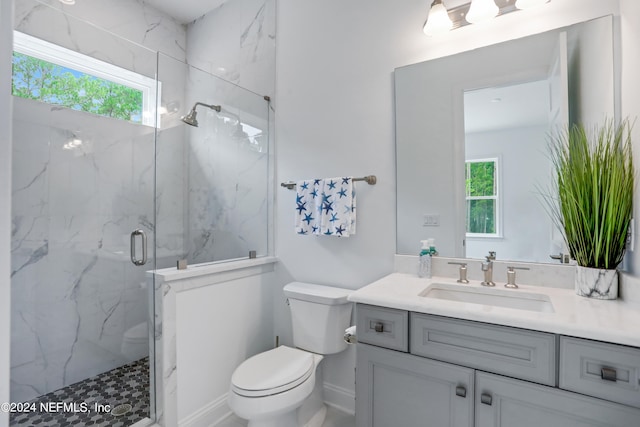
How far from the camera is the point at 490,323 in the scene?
3.46 ft

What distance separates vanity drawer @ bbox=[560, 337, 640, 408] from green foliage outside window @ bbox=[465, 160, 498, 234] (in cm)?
68

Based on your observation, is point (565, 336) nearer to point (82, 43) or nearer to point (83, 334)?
point (83, 334)

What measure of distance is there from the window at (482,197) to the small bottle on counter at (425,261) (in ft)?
0.69

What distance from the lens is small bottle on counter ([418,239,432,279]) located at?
1.62m

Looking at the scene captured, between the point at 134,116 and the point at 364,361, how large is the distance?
246cm

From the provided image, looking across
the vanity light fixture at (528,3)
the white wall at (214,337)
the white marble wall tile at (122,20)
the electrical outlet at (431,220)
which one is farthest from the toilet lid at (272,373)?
the white marble wall tile at (122,20)

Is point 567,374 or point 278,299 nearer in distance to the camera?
point 567,374

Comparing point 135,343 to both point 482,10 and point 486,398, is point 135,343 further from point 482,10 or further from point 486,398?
point 482,10

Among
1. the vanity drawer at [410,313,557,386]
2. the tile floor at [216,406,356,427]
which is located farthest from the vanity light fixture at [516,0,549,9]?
the tile floor at [216,406,356,427]

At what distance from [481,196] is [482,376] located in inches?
32.7

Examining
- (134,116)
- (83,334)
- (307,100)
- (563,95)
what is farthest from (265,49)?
(83,334)

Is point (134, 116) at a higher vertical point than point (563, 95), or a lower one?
higher

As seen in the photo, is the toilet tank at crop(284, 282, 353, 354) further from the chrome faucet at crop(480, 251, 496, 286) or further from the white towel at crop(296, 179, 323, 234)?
the chrome faucet at crop(480, 251, 496, 286)

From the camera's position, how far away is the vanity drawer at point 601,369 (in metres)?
0.87
